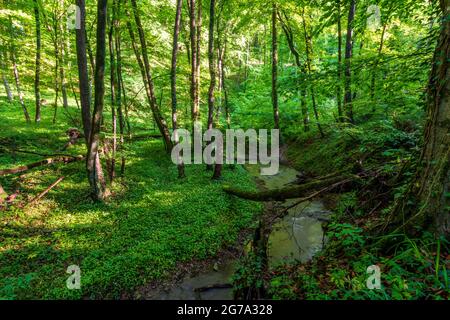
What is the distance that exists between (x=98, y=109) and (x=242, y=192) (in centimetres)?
532

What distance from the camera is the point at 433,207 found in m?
3.00

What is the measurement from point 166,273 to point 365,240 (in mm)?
4045

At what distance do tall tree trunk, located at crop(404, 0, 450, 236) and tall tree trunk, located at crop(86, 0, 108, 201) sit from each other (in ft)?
24.2

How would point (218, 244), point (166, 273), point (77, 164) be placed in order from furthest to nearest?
point (77, 164) → point (218, 244) → point (166, 273)

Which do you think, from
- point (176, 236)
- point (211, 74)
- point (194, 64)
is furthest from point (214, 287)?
point (194, 64)

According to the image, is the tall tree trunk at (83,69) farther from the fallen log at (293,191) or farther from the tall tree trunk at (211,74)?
the fallen log at (293,191)

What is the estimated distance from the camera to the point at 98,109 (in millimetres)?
6965

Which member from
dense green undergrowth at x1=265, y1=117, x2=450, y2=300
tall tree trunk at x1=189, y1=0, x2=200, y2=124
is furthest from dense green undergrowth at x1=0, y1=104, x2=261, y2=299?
tall tree trunk at x1=189, y1=0, x2=200, y2=124

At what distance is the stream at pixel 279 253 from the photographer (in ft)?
15.9

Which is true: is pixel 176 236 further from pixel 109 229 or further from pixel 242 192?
pixel 242 192

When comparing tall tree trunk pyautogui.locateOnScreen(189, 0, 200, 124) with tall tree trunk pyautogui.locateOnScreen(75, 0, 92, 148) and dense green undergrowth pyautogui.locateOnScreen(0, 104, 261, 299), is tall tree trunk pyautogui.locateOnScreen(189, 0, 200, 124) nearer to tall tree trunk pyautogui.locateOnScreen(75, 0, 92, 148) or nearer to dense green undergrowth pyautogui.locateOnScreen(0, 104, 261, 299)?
dense green undergrowth pyautogui.locateOnScreen(0, 104, 261, 299)

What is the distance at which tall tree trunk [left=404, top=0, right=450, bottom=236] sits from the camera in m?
2.90
